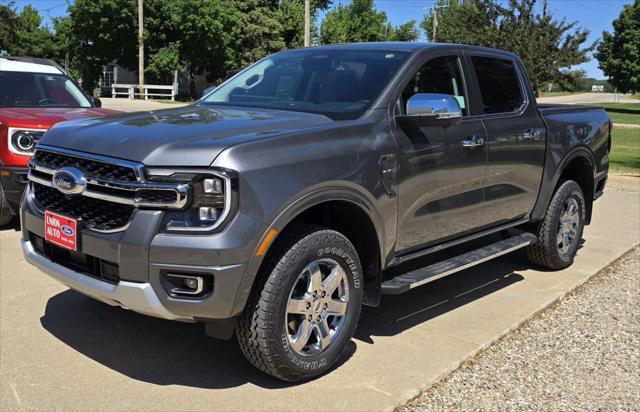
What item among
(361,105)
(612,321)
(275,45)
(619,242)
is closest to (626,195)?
(619,242)

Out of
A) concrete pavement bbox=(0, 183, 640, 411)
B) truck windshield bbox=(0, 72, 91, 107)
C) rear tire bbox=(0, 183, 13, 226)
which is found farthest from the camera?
truck windshield bbox=(0, 72, 91, 107)

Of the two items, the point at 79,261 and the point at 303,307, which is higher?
the point at 79,261

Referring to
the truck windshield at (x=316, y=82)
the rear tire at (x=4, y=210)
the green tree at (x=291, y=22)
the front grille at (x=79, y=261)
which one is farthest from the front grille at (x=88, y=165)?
Answer: the green tree at (x=291, y=22)

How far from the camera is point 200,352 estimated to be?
404 cm

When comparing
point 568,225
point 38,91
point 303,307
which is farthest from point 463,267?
point 38,91

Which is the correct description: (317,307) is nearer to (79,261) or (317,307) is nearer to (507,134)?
(79,261)

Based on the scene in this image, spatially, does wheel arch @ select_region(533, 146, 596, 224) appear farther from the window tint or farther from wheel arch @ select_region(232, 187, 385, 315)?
wheel arch @ select_region(232, 187, 385, 315)

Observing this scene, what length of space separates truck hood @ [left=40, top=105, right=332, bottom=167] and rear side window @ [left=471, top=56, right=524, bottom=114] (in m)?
1.75

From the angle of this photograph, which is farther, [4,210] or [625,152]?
[625,152]

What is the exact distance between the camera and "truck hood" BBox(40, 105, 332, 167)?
3186 millimetres

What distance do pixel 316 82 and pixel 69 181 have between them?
187cm

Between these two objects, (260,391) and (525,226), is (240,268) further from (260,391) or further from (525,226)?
(525,226)

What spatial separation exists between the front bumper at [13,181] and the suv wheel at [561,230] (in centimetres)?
497

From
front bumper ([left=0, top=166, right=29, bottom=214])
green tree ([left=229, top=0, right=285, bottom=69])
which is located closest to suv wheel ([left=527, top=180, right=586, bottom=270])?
front bumper ([left=0, top=166, right=29, bottom=214])
